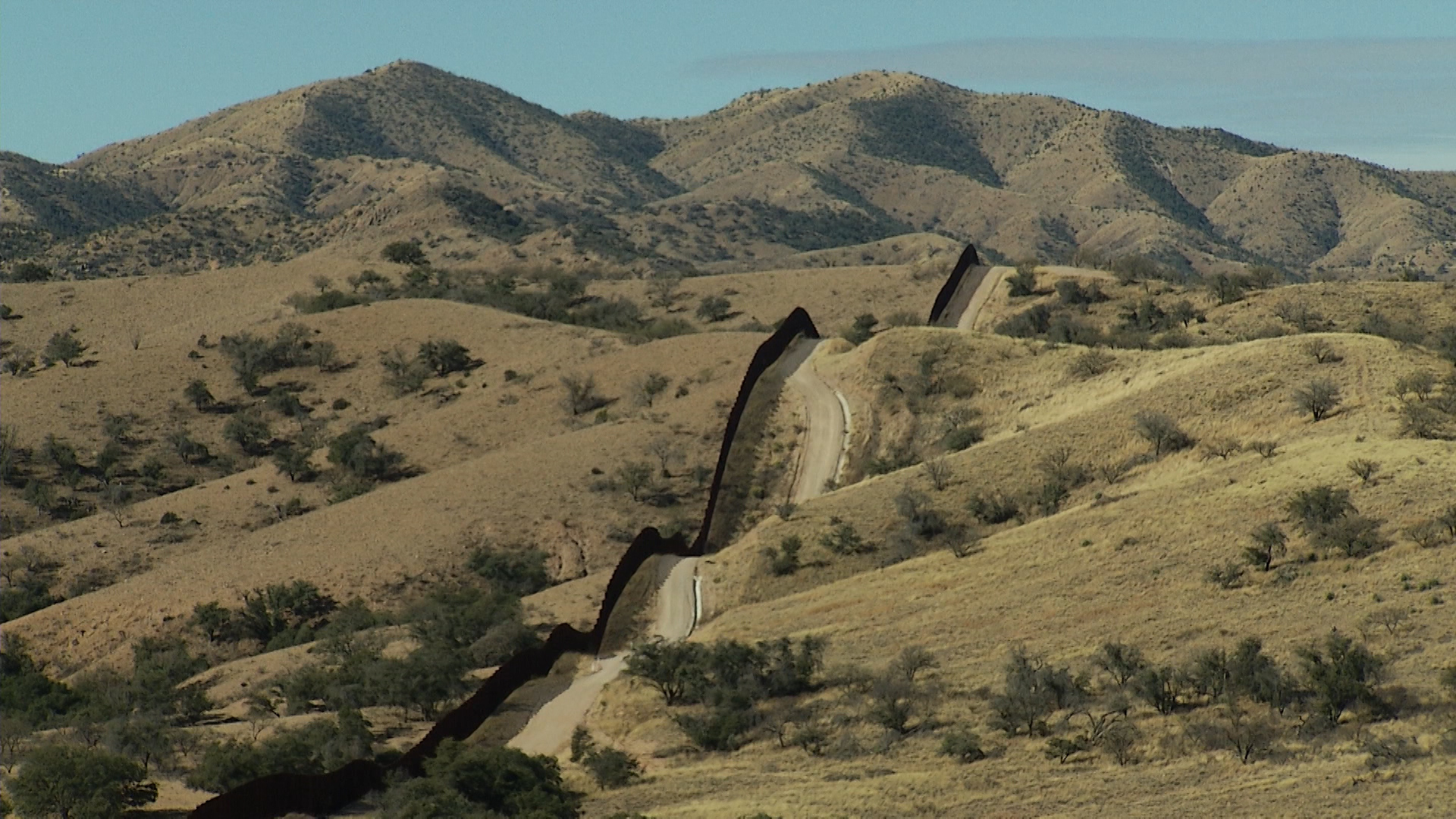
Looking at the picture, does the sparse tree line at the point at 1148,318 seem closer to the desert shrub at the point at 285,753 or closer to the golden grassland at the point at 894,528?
the golden grassland at the point at 894,528

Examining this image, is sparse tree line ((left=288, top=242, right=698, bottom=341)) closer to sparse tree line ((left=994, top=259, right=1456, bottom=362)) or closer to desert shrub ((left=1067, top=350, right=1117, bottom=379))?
sparse tree line ((left=994, top=259, right=1456, bottom=362))

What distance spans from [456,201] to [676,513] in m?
125

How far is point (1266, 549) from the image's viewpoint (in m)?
37.2

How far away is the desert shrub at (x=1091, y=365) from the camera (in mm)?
57531

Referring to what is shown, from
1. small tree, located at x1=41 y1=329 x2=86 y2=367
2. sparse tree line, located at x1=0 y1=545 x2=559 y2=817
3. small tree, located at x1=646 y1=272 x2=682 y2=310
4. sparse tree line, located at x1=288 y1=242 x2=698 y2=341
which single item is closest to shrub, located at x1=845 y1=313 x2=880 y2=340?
sparse tree line, located at x1=288 y1=242 x2=698 y2=341

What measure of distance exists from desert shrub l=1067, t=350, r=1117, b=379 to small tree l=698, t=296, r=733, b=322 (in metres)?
38.1

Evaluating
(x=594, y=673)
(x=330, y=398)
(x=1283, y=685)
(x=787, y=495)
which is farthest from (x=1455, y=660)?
(x=330, y=398)

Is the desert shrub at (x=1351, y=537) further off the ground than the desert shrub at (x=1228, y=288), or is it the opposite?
the desert shrub at (x=1228, y=288)

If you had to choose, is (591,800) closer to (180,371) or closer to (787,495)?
(787,495)

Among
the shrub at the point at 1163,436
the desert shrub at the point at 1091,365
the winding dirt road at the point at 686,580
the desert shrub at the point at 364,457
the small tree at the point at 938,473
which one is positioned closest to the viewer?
the winding dirt road at the point at 686,580

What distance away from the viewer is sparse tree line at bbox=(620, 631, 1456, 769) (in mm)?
27922

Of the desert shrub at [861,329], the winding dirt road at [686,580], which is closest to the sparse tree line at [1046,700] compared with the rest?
the winding dirt road at [686,580]

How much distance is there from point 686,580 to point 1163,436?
16.8 meters

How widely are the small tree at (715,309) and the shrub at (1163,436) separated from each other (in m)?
48.3
